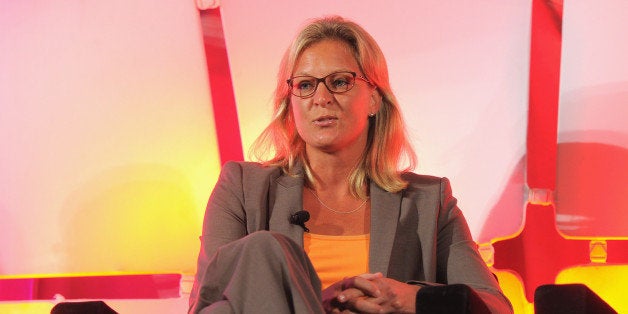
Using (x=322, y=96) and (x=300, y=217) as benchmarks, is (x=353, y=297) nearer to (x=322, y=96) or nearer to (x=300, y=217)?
(x=300, y=217)

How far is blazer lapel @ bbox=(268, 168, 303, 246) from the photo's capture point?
1.95 meters

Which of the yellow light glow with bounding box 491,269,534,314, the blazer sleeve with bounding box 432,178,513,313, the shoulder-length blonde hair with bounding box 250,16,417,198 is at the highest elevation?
the shoulder-length blonde hair with bounding box 250,16,417,198

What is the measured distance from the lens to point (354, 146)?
84.6 inches

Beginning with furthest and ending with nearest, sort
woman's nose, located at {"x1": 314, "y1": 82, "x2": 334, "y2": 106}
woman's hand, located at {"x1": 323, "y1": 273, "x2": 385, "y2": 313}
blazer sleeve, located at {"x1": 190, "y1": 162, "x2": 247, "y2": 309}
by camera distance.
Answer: woman's nose, located at {"x1": 314, "y1": 82, "x2": 334, "y2": 106}, blazer sleeve, located at {"x1": 190, "y1": 162, "x2": 247, "y2": 309}, woman's hand, located at {"x1": 323, "y1": 273, "x2": 385, "y2": 313}

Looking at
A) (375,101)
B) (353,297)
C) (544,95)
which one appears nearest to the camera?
(353,297)

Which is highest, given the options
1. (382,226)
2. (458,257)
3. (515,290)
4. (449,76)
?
(449,76)

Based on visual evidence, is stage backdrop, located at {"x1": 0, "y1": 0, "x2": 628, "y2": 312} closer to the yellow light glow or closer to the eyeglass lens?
the yellow light glow

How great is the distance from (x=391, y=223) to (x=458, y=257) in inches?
7.9

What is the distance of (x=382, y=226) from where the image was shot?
1990 millimetres

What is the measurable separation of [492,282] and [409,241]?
24cm

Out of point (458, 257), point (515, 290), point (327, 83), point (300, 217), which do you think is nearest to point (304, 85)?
point (327, 83)

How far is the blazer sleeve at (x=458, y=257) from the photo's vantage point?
193 centimetres

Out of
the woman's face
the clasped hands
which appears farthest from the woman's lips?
the clasped hands

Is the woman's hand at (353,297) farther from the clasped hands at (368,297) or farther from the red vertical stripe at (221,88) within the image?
the red vertical stripe at (221,88)
